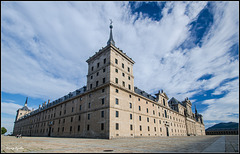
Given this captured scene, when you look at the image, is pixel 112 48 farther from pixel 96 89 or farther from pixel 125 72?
pixel 96 89

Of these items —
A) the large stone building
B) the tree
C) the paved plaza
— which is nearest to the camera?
the paved plaza

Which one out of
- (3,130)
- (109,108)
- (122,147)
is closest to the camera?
(122,147)

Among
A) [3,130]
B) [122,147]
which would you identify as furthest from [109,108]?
[3,130]

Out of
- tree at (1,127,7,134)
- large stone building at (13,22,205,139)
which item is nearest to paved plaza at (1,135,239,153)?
large stone building at (13,22,205,139)

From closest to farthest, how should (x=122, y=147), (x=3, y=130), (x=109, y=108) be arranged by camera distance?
(x=122, y=147) < (x=109, y=108) < (x=3, y=130)

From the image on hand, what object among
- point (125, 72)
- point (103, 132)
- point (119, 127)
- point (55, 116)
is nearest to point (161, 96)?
point (125, 72)

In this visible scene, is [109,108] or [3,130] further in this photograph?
[3,130]

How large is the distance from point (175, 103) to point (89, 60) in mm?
54737

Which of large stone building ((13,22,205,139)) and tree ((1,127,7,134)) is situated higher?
large stone building ((13,22,205,139))

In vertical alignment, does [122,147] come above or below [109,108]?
below

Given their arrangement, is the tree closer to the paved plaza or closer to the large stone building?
the large stone building

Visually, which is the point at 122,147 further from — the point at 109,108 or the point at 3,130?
the point at 3,130

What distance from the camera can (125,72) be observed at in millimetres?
36375

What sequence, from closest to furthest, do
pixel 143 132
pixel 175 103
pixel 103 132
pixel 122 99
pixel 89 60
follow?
pixel 103 132, pixel 122 99, pixel 143 132, pixel 89 60, pixel 175 103
